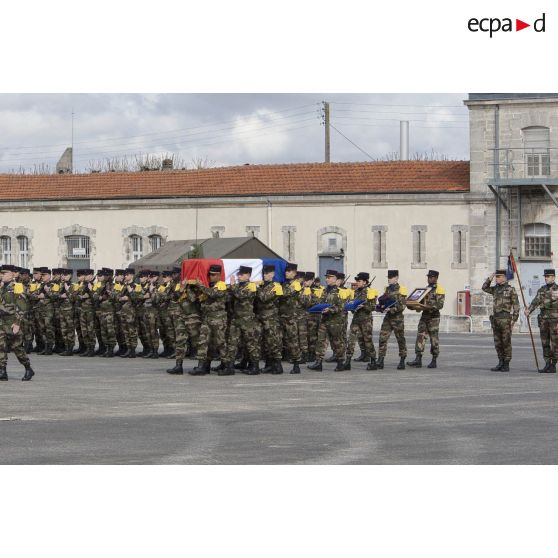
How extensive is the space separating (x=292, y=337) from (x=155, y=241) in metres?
28.9

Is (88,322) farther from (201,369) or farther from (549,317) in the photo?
(549,317)

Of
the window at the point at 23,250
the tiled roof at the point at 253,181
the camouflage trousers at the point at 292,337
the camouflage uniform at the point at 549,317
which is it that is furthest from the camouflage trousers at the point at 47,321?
the window at the point at 23,250

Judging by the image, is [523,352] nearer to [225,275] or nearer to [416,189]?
[225,275]

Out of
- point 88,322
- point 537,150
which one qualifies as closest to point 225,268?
point 88,322

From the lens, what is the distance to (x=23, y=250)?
2147 inches

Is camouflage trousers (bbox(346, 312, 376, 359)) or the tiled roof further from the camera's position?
the tiled roof

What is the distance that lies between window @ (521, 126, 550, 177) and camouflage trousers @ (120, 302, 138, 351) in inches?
900

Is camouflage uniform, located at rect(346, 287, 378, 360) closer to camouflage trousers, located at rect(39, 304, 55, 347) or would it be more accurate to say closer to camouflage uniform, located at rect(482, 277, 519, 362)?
camouflage uniform, located at rect(482, 277, 519, 362)

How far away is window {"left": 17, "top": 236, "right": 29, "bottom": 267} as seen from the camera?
178 ft

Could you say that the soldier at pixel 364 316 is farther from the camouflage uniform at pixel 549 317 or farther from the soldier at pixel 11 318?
the soldier at pixel 11 318

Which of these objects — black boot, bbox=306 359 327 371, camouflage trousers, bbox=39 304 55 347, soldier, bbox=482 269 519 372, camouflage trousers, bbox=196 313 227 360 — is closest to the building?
camouflage trousers, bbox=39 304 55 347

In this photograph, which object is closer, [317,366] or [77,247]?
[317,366]

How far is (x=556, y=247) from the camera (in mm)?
47188

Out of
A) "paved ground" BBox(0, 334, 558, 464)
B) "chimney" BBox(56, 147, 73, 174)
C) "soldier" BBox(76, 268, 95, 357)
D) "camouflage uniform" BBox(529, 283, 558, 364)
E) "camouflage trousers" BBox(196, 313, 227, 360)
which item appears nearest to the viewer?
"paved ground" BBox(0, 334, 558, 464)
